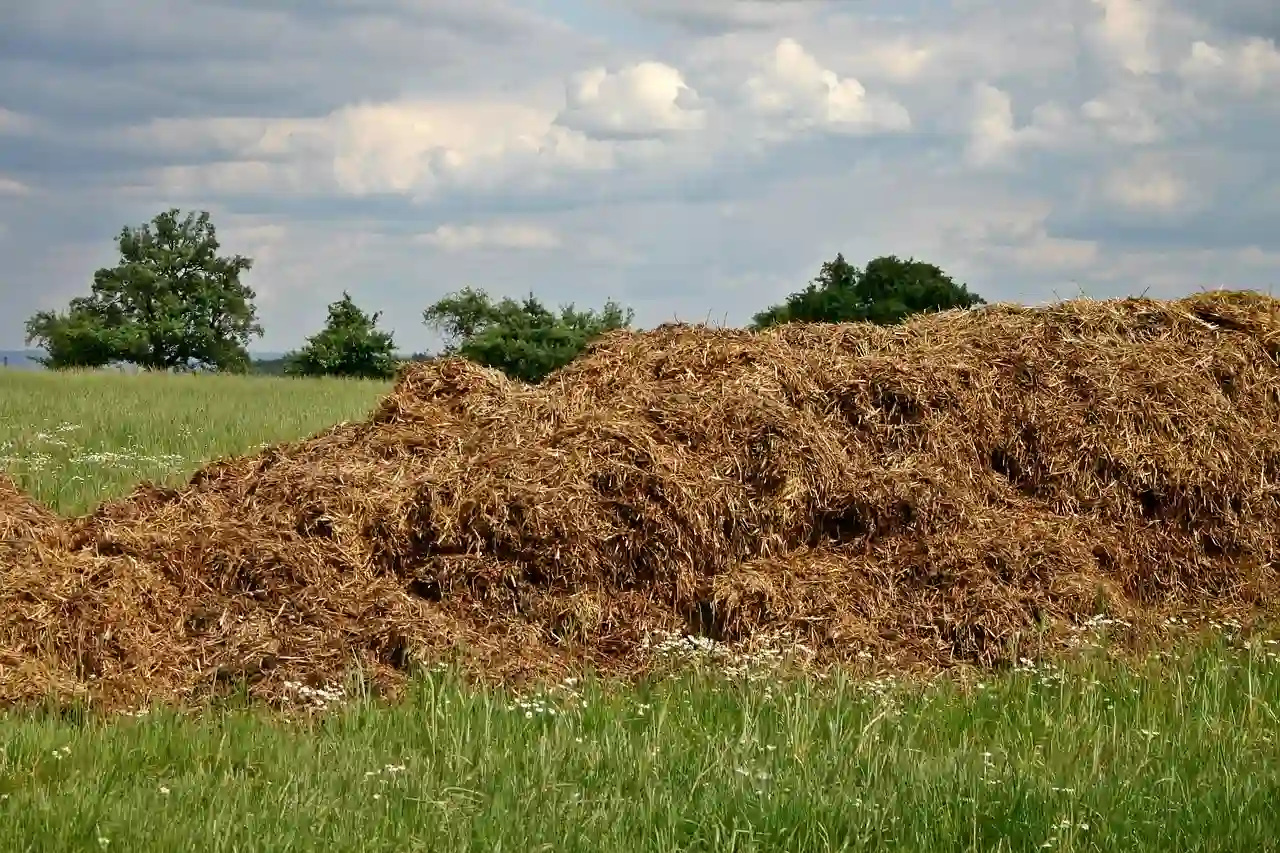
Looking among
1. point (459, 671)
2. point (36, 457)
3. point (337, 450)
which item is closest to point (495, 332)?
point (36, 457)

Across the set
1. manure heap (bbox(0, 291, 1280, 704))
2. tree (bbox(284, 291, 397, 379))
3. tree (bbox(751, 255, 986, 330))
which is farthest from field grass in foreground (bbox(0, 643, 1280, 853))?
tree (bbox(284, 291, 397, 379))

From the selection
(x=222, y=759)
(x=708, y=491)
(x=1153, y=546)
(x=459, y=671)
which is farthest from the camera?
(x=1153, y=546)

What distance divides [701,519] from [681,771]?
3148 millimetres

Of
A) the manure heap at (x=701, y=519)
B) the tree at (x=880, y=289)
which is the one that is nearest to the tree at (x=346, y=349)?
the tree at (x=880, y=289)

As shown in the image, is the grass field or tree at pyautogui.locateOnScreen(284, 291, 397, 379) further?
tree at pyautogui.locateOnScreen(284, 291, 397, 379)

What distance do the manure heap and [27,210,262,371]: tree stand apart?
60942 mm

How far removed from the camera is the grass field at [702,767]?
5.46m

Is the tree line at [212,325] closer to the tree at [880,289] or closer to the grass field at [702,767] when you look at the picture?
the tree at [880,289]

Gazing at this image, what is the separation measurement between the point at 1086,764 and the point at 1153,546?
4.18 metres

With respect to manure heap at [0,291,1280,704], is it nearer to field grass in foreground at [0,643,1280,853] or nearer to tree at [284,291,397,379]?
field grass in foreground at [0,643,1280,853]

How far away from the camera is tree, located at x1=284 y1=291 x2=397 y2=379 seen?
193ft

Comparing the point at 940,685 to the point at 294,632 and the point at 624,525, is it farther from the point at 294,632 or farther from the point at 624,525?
the point at 294,632

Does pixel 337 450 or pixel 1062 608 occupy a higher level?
pixel 337 450

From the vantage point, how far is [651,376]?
35.6 ft
